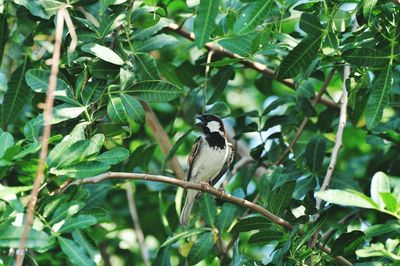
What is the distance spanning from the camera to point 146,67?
14.1 feet

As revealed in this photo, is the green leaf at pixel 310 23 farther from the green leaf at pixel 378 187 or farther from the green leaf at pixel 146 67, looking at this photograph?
the green leaf at pixel 146 67

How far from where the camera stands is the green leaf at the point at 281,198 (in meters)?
3.98

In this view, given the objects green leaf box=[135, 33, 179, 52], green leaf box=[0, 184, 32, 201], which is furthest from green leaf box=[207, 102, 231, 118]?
green leaf box=[0, 184, 32, 201]

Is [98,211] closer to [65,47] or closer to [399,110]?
[65,47]

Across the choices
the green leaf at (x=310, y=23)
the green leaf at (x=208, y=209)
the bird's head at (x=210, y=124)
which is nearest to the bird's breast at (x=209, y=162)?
the bird's head at (x=210, y=124)

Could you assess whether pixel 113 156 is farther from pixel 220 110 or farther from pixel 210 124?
pixel 210 124

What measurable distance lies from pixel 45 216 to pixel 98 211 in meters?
0.32

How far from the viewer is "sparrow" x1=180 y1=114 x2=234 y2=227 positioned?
5543 mm

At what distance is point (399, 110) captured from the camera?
5.81 metres

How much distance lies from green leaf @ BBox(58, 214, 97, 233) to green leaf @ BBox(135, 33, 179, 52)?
4.63ft

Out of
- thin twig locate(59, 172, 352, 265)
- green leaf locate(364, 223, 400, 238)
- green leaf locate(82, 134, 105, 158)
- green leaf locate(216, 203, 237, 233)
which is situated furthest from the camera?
green leaf locate(216, 203, 237, 233)

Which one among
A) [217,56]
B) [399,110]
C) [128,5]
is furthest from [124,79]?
[399,110]

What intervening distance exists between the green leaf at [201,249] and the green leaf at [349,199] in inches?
63.3

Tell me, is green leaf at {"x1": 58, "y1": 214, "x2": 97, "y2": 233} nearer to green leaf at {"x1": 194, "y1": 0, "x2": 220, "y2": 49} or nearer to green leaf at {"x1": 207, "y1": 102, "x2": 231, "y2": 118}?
green leaf at {"x1": 194, "y1": 0, "x2": 220, "y2": 49}
